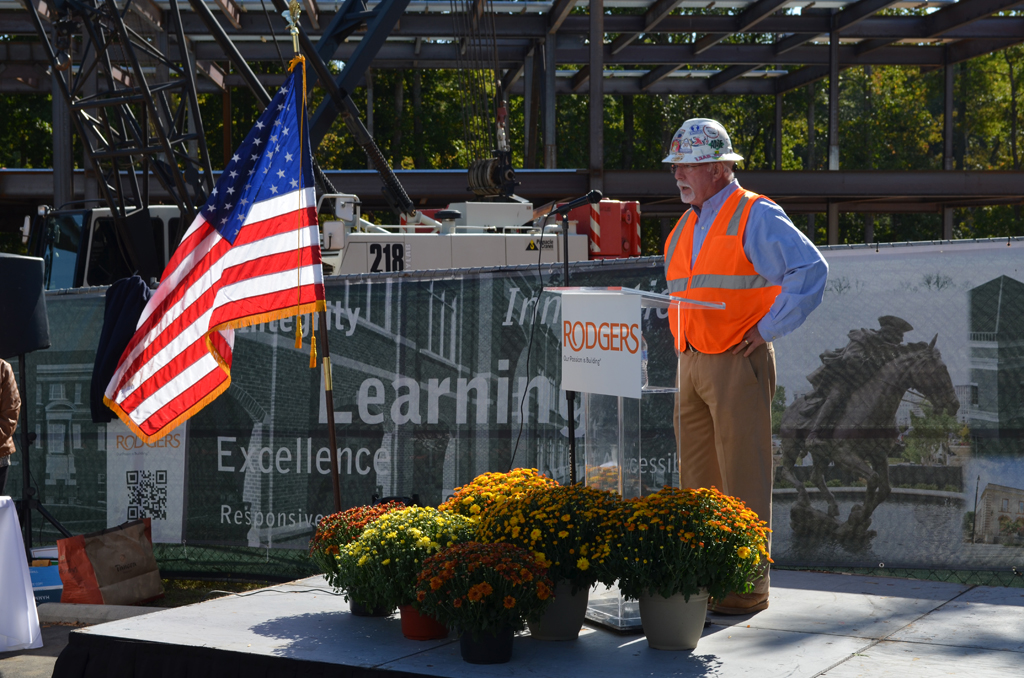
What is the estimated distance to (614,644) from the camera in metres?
4.79

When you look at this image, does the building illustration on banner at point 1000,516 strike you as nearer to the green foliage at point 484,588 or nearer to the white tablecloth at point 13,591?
the green foliage at point 484,588

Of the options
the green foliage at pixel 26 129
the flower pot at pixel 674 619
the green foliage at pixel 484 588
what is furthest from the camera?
the green foliage at pixel 26 129

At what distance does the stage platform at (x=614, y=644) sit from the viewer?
445cm

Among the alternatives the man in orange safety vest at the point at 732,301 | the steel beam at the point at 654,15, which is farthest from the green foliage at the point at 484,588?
the steel beam at the point at 654,15

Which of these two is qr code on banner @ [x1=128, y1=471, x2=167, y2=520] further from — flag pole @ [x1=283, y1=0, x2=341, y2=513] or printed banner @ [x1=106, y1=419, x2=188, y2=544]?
flag pole @ [x1=283, y1=0, x2=341, y2=513]

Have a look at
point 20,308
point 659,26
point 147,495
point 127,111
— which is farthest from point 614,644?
point 659,26

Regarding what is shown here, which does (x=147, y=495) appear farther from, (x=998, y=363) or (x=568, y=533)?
(x=998, y=363)

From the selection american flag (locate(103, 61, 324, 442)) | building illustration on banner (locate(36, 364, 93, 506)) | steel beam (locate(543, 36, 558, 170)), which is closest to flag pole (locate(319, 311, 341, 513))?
american flag (locate(103, 61, 324, 442))

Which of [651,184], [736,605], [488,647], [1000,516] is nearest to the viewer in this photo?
[488,647]

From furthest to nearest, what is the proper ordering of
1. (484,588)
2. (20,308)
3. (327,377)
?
(20,308) < (327,377) < (484,588)

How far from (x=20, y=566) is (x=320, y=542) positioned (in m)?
2.24

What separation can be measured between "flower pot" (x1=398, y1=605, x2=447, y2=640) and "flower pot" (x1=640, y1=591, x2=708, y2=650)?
939 mm

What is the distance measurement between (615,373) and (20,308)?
547 centimetres

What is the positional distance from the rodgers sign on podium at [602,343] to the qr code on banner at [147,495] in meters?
4.94
